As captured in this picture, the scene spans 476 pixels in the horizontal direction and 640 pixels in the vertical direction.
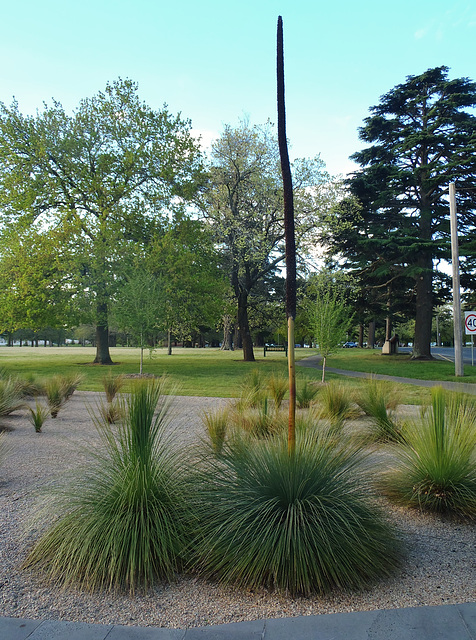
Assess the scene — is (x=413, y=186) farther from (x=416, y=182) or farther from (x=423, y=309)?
(x=423, y=309)

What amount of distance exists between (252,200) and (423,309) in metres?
12.8

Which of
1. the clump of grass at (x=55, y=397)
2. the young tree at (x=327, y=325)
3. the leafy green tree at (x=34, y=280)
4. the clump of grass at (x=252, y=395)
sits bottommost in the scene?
the clump of grass at (x=55, y=397)

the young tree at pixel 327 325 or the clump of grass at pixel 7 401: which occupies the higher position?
the young tree at pixel 327 325

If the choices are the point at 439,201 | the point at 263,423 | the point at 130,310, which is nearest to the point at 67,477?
the point at 263,423

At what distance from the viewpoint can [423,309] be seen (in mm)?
30391

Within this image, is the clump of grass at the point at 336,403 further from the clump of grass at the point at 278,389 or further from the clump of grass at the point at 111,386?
the clump of grass at the point at 111,386

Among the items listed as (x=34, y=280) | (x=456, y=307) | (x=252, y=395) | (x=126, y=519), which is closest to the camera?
(x=126, y=519)

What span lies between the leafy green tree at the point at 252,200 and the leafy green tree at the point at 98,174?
9.79ft

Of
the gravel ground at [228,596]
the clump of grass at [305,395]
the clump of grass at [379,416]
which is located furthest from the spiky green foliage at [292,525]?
the clump of grass at [305,395]

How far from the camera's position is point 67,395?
11125mm

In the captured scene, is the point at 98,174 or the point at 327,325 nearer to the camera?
the point at 327,325

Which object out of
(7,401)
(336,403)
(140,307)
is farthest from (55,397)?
(140,307)

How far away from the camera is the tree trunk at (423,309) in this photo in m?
29.9

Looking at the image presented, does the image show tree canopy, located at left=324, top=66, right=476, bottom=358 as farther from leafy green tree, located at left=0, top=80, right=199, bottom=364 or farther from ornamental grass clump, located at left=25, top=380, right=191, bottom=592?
ornamental grass clump, located at left=25, top=380, right=191, bottom=592
